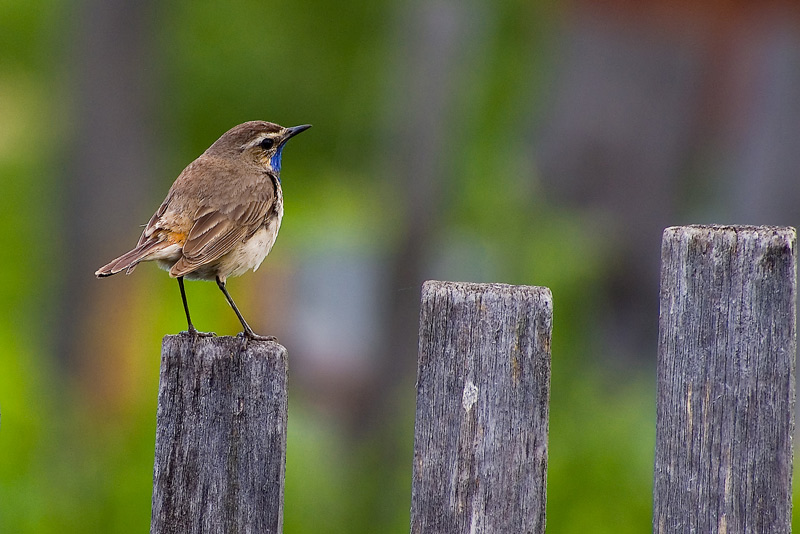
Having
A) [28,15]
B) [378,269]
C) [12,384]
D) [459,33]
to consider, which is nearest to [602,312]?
[378,269]

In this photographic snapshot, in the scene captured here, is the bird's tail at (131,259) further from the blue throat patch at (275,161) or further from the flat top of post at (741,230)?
the flat top of post at (741,230)

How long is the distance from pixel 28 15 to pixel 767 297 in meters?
12.7

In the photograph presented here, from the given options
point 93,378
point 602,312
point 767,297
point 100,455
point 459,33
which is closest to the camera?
point 767,297

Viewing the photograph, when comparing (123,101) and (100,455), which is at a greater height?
(123,101)

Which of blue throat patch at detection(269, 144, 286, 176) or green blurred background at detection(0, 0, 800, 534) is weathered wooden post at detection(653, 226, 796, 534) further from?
blue throat patch at detection(269, 144, 286, 176)

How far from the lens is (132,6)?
7828 millimetres

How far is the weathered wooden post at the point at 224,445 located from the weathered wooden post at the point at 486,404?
0.42 meters

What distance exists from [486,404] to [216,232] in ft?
7.51

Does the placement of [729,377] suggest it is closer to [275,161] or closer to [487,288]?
[487,288]

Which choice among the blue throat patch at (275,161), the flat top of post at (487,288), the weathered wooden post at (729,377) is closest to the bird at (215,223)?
the blue throat patch at (275,161)

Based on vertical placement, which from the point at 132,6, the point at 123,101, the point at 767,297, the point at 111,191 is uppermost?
the point at 132,6

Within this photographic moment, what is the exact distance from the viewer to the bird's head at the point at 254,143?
565cm

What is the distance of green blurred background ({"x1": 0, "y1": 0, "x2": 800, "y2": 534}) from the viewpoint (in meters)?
6.64

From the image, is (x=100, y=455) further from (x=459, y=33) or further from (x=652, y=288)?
(x=652, y=288)
